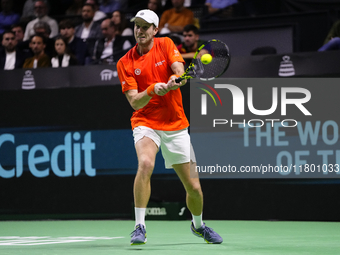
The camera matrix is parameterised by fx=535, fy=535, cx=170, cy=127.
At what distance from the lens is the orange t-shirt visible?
14.4 ft

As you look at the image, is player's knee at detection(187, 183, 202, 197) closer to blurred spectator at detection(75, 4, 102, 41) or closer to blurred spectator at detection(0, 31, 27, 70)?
blurred spectator at detection(0, 31, 27, 70)

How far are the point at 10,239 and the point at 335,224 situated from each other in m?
3.65

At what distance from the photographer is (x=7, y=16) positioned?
1137 centimetres

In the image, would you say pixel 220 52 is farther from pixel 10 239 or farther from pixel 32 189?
pixel 32 189

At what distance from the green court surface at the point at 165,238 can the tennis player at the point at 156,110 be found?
365 mm

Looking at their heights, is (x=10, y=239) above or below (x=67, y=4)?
below

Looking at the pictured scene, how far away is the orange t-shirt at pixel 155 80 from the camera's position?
4.38 meters

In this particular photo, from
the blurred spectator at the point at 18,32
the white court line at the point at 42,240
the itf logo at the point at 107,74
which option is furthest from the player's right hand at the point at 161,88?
the blurred spectator at the point at 18,32

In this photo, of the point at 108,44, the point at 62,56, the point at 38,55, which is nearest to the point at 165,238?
the point at 62,56

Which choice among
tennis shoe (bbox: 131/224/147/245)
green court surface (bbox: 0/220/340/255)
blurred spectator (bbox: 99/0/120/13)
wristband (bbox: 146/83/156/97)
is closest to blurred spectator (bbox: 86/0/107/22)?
blurred spectator (bbox: 99/0/120/13)

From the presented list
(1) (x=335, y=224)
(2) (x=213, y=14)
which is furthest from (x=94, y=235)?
(2) (x=213, y=14)

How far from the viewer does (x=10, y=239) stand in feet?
17.1

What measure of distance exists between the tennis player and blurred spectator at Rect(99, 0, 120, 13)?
6.32 meters

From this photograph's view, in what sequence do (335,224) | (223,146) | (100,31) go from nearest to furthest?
(335,224) → (223,146) → (100,31)
